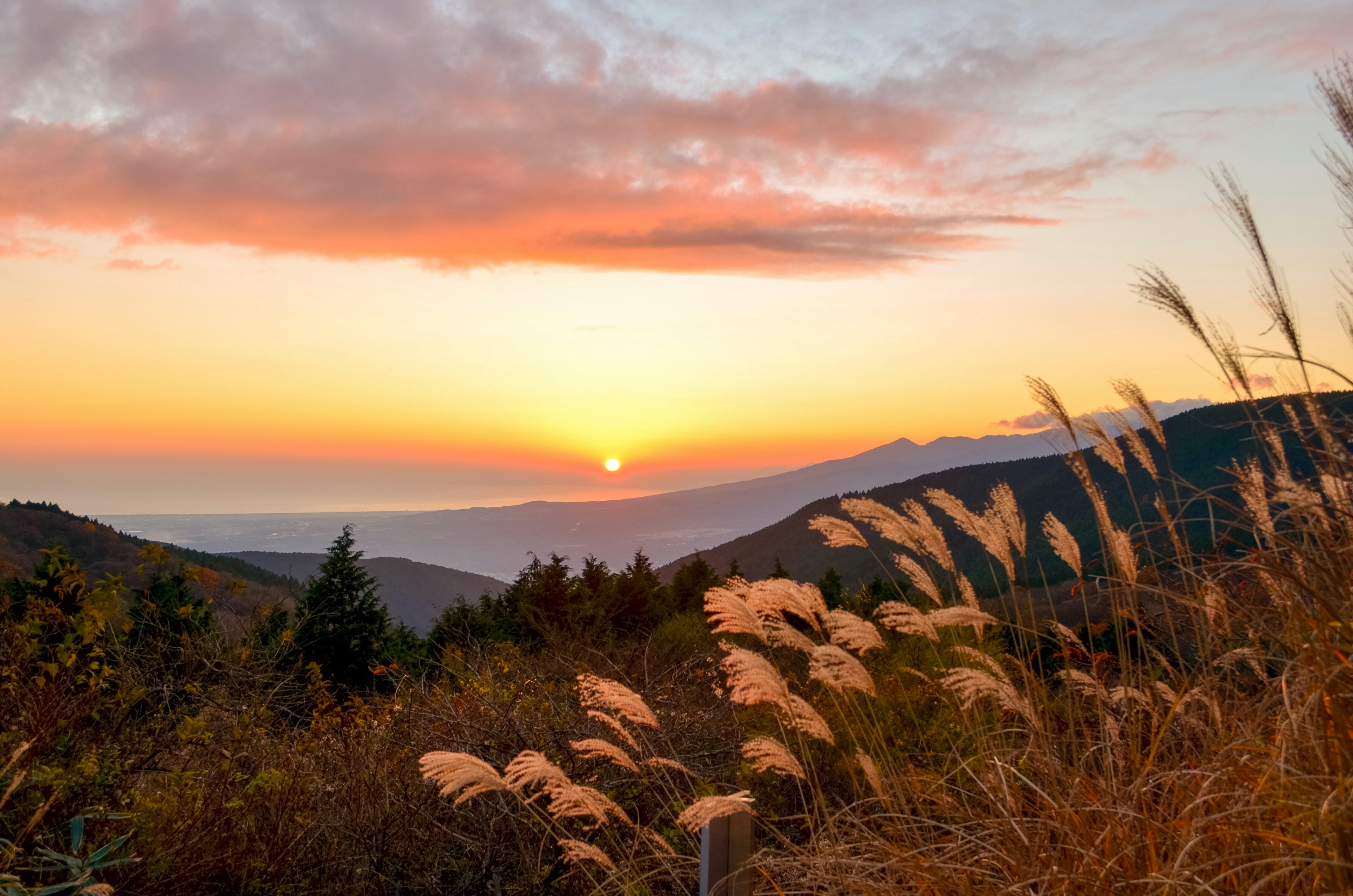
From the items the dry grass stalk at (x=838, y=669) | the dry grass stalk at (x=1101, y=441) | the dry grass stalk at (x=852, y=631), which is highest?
the dry grass stalk at (x=1101, y=441)

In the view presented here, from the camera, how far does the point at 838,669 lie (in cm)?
271

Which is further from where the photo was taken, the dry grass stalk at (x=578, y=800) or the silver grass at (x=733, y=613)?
the silver grass at (x=733, y=613)

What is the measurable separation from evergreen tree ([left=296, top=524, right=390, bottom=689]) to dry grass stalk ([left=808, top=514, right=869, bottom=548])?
52.4 feet

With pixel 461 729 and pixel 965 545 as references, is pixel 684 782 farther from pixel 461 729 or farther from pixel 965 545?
pixel 965 545

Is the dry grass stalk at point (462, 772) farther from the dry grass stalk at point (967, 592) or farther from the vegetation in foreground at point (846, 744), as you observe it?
the dry grass stalk at point (967, 592)

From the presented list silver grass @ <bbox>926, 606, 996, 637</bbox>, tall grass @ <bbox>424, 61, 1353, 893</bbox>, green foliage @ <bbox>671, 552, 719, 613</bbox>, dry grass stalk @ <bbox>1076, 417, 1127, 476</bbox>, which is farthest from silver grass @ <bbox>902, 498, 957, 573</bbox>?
green foliage @ <bbox>671, 552, 719, 613</bbox>

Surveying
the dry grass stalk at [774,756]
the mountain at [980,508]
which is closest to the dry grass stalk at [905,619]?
the dry grass stalk at [774,756]

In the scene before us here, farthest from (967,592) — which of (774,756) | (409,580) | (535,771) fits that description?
(409,580)

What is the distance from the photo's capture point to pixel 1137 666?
3.35m

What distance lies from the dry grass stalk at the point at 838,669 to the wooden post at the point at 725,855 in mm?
468

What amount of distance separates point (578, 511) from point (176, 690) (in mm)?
148253

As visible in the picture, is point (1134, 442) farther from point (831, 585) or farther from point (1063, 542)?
point (831, 585)

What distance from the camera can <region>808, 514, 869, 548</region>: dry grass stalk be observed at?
10.7ft

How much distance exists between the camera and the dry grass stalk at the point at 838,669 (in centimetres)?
267
